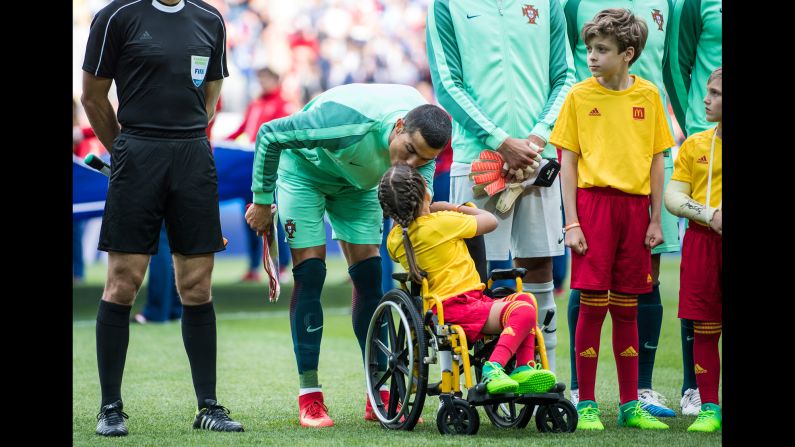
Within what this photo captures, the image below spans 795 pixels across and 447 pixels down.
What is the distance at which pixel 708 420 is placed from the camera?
175 inches

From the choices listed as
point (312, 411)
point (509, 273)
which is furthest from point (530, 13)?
point (312, 411)

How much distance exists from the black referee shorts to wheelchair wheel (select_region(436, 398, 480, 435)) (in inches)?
44.8

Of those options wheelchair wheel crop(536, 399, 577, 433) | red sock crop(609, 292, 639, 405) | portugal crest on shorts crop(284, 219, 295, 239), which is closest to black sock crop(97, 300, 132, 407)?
portugal crest on shorts crop(284, 219, 295, 239)

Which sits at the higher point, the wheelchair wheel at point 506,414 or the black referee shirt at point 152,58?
the black referee shirt at point 152,58

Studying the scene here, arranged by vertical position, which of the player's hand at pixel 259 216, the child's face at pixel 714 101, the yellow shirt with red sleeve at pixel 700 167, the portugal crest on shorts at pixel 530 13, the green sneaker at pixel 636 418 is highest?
the portugal crest on shorts at pixel 530 13

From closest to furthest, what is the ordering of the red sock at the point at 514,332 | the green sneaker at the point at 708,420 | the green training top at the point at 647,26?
the red sock at the point at 514,332 → the green sneaker at the point at 708,420 → the green training top at the point at 647,26

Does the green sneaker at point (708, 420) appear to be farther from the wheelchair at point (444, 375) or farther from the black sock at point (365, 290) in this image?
the black sock at point (365, 290)

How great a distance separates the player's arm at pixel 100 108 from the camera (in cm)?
438

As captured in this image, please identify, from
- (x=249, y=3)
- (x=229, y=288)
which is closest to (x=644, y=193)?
(x=229, y=288)

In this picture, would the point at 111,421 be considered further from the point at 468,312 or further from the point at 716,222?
the point at 716,222

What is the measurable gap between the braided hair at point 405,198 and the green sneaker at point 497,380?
0.46 metres

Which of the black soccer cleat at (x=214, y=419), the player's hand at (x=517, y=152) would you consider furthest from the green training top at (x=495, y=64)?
the black soccer cleat at (x=214, y=419)

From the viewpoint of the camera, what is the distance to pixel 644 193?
4543mm
